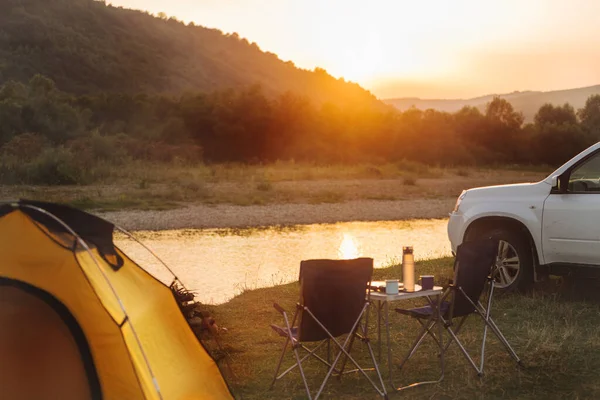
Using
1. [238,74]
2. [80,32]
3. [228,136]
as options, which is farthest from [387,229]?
[238,74]

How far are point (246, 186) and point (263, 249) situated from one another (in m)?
16.0

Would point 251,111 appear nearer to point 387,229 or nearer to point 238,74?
point 387,229

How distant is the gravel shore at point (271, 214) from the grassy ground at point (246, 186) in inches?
48.1

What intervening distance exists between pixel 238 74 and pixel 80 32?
2989 cm

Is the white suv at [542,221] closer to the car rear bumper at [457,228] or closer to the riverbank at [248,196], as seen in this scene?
the car rear bumper at [457,228]

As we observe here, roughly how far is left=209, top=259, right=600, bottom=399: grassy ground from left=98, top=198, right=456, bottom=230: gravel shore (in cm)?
1445

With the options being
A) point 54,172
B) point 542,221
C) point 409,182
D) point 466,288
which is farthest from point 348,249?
point 409,182

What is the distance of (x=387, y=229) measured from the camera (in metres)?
23.3

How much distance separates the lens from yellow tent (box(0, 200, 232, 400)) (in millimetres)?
5195

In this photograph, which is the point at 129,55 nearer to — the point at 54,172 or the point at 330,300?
the point at 54,172

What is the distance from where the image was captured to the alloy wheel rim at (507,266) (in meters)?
9.75

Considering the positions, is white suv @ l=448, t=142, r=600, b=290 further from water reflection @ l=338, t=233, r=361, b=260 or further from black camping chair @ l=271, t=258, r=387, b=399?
water reflection @ l=338, t=233, r=361, b=260

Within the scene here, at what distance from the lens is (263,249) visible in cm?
1845

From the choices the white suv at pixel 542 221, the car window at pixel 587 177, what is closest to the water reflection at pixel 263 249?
the white suv at pixel 542 221
